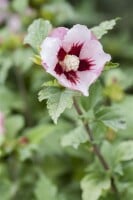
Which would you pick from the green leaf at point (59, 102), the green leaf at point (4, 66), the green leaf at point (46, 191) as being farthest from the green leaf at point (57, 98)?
the green leaf at point (4, 66)

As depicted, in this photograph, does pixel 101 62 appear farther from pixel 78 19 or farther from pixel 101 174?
pixel 78 19

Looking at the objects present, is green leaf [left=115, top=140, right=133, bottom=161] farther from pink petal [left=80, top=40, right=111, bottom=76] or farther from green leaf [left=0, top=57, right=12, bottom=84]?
green leaf [left=0, top=57, right=12, bottom=84]

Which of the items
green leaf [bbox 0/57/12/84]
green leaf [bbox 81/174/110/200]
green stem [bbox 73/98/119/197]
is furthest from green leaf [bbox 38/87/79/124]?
green leaf [bbox 0/57/12/84]

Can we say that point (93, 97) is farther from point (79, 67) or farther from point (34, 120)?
point (34, 120)

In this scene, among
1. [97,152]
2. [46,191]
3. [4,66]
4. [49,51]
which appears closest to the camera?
[49,51]

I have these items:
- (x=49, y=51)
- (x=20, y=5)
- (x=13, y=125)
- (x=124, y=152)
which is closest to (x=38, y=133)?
(x=13, y=125)
